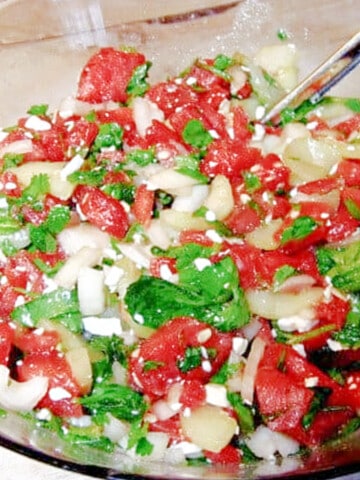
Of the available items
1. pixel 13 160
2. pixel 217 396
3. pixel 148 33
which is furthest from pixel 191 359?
pixel 148 33

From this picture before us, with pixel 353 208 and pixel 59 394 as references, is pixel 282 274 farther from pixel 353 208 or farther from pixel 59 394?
pixel 59 394

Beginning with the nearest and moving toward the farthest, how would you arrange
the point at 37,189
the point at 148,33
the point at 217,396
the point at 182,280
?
1. the point at 217,396
2. the point at 182,280
3. the point at 37,189
4. the point at 148,33

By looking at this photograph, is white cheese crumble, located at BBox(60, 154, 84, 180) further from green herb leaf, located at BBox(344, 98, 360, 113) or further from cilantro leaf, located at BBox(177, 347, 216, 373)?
green herb leaf, located at BBox(344, 98, 360, 113)

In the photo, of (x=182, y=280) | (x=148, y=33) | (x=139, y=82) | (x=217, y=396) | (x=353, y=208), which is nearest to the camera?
(x=217, y=396)

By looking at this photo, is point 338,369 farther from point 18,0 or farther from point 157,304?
point 18,0

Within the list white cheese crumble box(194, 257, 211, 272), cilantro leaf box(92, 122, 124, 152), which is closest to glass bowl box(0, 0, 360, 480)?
cilantro leaf box(92, 122, 124, 152)

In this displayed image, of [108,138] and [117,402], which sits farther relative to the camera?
[108,138]
